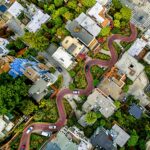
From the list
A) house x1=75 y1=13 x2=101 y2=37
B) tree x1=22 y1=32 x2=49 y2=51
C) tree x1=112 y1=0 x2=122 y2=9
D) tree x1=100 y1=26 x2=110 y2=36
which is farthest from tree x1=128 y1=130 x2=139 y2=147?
tree x1=112 y1=0 x2=122 y2=9

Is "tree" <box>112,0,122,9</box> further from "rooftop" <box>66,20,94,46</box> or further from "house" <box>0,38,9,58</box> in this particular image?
"house" <box>0,38,9,58</box>

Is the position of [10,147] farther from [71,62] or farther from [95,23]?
[95,23]

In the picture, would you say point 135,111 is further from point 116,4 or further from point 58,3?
point 58,3

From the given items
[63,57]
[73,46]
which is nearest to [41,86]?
[63,57]

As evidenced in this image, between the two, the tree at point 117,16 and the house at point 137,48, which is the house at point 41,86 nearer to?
the house at point 137,48

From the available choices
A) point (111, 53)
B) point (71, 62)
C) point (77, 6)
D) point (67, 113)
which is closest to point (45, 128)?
point (67, 113)

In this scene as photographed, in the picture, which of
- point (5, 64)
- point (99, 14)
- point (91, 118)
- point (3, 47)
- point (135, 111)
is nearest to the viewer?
point (91, 118)

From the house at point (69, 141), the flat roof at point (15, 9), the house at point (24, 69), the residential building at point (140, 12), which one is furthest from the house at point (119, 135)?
the flat roof at point (15, 9)
